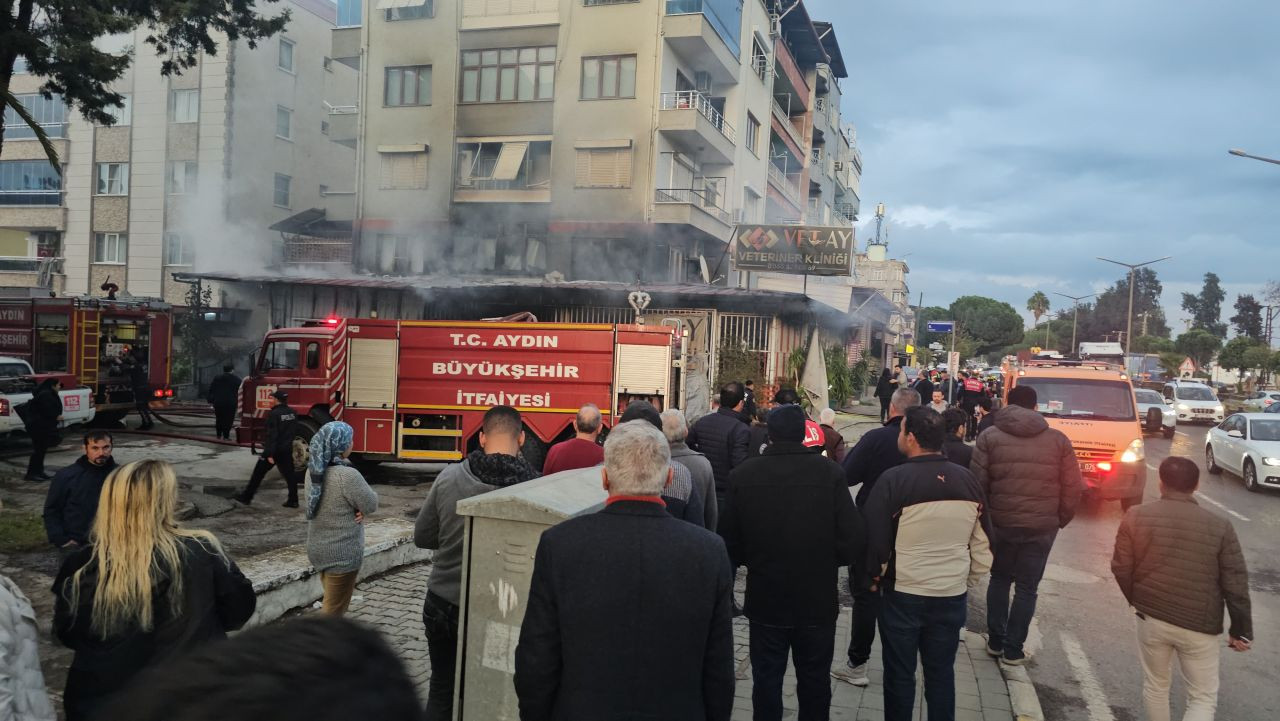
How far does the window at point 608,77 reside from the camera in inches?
1051

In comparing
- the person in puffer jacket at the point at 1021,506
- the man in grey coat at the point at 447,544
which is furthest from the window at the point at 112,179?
the person in puffer jacket at the point at 1021,506

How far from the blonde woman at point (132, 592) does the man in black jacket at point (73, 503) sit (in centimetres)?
233

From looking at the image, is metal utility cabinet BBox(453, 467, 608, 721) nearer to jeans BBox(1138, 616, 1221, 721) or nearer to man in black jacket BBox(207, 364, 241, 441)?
jeans BBox(1138, 616, 1221, 721)

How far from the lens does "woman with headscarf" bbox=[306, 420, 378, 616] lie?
523 centimetres

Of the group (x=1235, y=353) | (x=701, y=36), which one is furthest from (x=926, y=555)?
(x=1235, y=353)

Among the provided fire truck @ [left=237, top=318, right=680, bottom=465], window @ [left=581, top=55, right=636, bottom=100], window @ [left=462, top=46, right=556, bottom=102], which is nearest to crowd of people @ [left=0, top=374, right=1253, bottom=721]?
fire truck @ [left=237, top=318, right=680, bottom=465]

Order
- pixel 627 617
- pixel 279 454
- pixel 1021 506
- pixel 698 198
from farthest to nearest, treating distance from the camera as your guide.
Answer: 1. pixel 698 198
2. pixel 279 454
3. pixel 1021 506
4. pixel 627 617

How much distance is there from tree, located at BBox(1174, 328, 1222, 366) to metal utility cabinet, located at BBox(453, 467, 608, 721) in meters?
74.0

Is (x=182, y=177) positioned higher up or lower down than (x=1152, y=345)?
higher up

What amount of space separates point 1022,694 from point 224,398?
15.7 m

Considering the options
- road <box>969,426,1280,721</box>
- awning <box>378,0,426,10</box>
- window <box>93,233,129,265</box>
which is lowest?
road <box>969,426,1280,721</box>

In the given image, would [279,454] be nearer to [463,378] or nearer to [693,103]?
[463,378]

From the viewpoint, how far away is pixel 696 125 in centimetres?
2644

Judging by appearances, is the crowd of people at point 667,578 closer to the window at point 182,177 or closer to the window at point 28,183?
the window at point 182,177
